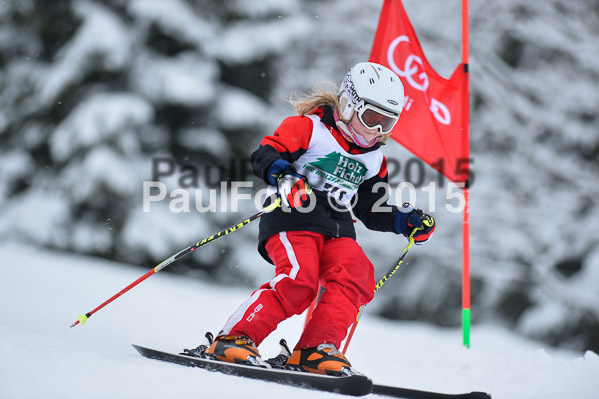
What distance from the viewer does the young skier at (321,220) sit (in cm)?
258

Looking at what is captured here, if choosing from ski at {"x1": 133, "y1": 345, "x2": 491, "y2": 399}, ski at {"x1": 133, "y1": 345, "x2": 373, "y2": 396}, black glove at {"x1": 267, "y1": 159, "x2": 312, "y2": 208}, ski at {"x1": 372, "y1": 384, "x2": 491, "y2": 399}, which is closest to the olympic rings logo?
black glove at {"x1": 267, "y1": 159, "x2": 312, "y2": 208}

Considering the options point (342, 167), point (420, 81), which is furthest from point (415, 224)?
point (420, 81)

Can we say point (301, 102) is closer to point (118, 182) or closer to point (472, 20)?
point (118, 182)

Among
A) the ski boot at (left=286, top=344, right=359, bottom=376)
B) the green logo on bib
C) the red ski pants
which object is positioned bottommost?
the ski boot at (left=286, top=344, right=359, bottom=376)

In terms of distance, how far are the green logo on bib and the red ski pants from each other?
0.33 m

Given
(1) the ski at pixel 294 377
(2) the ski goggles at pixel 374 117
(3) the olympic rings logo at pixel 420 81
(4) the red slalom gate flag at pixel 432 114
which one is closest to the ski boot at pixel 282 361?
(1) the ski at pixel 294 377

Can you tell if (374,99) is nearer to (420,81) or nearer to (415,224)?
(415,224)

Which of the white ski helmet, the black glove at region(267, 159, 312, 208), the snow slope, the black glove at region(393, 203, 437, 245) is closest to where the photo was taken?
the snow slope

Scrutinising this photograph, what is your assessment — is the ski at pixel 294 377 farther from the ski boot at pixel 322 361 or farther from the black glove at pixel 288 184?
the black glove at pixel 288 184

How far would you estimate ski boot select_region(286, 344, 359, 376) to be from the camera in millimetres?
2414

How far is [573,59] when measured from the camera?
28.8ft

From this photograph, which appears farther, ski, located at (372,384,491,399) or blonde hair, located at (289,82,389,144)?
blonde hair, located at (289,82,389,144)

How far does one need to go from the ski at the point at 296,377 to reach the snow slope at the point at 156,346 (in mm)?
109

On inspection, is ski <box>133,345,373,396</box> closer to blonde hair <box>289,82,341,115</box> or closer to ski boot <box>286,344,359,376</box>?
ski boot <box>286,344,359,376</box>
